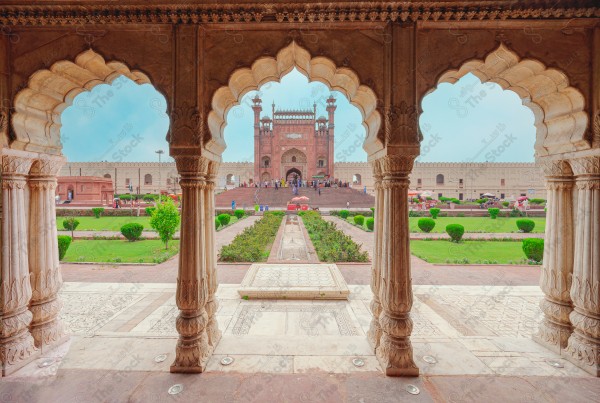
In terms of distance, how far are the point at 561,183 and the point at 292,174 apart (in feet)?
150

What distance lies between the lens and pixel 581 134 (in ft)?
9.37

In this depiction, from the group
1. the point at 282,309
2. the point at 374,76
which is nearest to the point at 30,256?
the point at 282,309

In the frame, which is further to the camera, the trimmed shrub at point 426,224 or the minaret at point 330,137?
the minaret at point 330,137

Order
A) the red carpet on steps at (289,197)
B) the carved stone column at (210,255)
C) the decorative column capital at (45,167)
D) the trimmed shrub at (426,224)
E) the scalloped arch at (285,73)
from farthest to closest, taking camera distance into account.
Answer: the red carpet on steps at (289,197), the trimmed shrub at (426,224), the carved stone column at (210,255), the decorative column capital at (45,167), the scalloped arch at (285,73)

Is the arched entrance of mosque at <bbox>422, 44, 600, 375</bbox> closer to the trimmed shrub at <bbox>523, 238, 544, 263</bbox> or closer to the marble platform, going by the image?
the marble platform

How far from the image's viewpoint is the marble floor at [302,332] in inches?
118

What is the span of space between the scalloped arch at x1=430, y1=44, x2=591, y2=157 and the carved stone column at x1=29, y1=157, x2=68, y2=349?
3.95 metres

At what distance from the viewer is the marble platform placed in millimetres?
5551

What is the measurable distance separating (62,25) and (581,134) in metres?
4.68

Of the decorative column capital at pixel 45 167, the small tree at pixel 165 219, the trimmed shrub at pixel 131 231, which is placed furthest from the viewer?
the trimmed shrub at pixel 131 231

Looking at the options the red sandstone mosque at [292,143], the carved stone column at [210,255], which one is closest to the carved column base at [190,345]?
the carved stone column at [210,255]

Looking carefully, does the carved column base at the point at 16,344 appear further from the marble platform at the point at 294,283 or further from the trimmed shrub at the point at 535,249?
the trimmed shrub at the point at 535,249

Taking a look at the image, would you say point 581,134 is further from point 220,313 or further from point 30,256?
point 30,256

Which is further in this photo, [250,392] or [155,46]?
[155,46]
